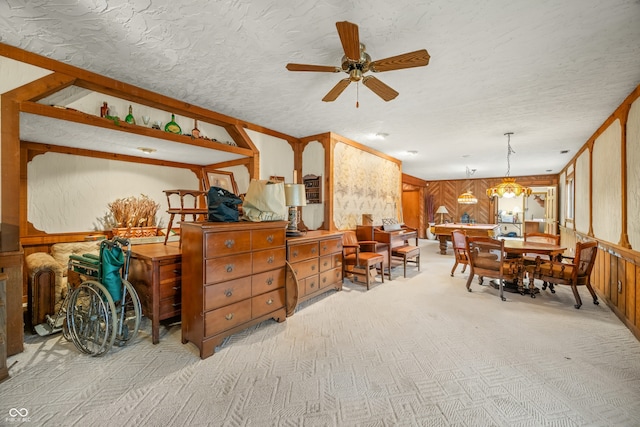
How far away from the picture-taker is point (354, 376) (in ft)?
6.57

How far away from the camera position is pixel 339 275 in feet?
13.5

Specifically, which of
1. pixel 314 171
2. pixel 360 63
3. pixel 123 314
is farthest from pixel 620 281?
pixel 123 314

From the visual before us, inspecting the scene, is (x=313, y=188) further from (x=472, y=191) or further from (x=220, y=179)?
(x=472, y=191)

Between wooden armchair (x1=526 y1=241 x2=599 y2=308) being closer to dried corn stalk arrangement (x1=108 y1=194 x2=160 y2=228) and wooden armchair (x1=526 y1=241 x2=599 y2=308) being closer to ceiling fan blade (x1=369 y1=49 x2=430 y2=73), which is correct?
ceiling fan blade (x1=369 y1=49 x2=430 y2=73)

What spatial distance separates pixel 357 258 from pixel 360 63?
9.49 feet

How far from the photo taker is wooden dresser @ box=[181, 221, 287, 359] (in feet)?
7.38

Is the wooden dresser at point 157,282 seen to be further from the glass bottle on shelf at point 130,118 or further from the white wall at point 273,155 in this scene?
the white wall at point 273,155

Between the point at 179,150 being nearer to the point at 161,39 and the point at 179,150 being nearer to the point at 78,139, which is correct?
the point at 78,139

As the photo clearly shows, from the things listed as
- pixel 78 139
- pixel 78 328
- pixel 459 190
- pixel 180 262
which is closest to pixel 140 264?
pixel 180 262

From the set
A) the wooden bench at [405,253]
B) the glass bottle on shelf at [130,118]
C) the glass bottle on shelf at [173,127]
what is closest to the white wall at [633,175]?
A: the wooden bench at [405,253]

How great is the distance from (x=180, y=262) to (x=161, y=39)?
202cm

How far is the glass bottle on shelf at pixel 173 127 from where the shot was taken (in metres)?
3.34

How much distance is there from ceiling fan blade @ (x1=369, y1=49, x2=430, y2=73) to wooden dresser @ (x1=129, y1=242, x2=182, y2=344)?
2.55m

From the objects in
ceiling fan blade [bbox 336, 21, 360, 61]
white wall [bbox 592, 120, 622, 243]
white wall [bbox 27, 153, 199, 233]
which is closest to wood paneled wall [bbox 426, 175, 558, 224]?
white wall [bbox 592, 120, 622, 243]
